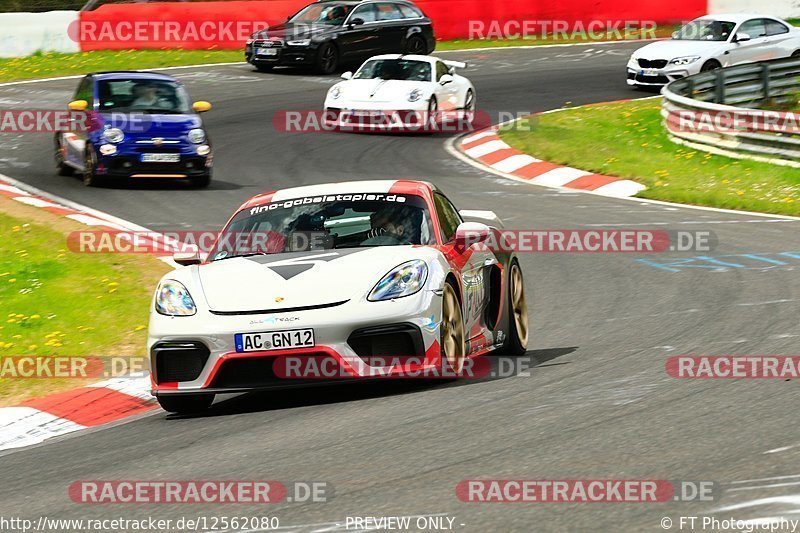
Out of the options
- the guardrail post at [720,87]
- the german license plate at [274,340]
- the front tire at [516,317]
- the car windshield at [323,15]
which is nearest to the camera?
the german license plate at [274,340]

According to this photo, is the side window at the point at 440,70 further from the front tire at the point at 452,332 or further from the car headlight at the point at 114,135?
the front tire at the point at 452,332

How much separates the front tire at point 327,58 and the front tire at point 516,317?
72.3 ft

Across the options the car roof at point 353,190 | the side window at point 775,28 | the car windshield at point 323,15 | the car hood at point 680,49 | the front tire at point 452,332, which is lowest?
the car hood at point 680,49

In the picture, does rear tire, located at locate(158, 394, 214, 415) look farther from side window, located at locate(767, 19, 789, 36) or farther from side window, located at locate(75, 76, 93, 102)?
side window, located at locate(767, 19, 789, 36)

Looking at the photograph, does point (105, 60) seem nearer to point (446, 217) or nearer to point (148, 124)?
point (148, 124)

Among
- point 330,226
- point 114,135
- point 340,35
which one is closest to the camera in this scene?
point 330,226

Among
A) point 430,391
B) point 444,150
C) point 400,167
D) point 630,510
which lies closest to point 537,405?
point 430,391

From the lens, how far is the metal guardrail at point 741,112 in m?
20.3

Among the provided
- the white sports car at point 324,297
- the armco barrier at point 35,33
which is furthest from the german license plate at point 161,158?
the armco barrier at point 35,33

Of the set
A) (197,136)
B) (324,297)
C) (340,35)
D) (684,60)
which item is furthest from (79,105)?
(340,35)

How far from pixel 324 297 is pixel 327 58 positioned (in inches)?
960

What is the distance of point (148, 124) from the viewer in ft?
63.5

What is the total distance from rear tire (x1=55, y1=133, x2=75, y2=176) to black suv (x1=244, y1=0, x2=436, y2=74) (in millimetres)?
11513

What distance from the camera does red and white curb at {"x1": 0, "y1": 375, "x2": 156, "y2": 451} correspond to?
848 centimetres
